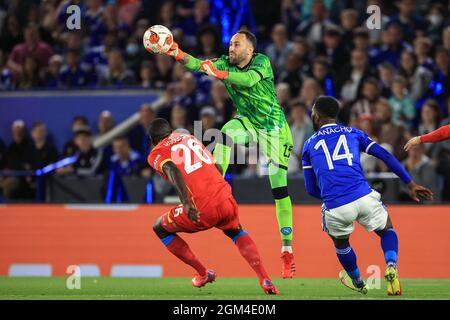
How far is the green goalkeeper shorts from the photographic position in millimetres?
12492

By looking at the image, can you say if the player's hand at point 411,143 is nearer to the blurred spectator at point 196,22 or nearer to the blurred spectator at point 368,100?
the blurred spectator at point 368,100

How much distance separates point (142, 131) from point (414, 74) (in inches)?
191

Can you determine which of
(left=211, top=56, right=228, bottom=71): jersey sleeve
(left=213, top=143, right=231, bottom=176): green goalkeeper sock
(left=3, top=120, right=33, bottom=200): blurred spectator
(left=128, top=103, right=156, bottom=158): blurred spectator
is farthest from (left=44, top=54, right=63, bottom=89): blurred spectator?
(left=213, top=143, right=231, bottom=176): green goalkeeper sock

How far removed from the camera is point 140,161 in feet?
60.4

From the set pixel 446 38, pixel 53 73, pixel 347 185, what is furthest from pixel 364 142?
pixel 53 73

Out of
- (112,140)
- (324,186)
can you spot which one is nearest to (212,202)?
(324,186)

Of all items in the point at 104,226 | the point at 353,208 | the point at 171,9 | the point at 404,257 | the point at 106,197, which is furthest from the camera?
the point at 171,9

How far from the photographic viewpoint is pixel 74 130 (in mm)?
19828

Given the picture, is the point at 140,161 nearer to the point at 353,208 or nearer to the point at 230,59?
the point at 230,59

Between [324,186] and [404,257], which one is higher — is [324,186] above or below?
above

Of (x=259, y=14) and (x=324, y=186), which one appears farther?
(x=259, y=14)

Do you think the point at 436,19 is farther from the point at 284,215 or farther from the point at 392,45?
the point at 284,215

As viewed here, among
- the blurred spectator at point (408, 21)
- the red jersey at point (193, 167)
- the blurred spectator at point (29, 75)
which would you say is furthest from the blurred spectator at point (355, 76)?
the red jersey at point (193, 167)

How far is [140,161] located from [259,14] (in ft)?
14.7
